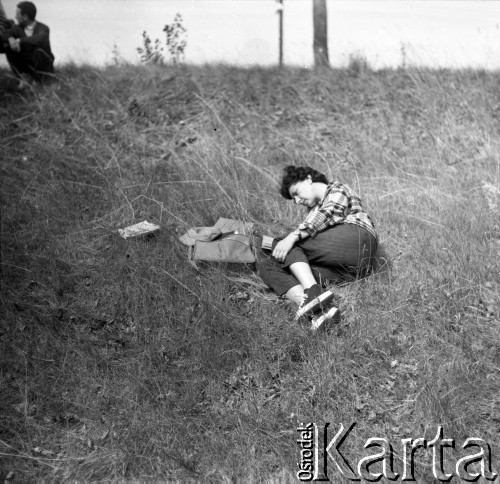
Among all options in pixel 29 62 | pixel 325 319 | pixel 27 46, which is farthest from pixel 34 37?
pixel 325 319

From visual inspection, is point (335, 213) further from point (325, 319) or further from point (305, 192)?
point (325, 319)

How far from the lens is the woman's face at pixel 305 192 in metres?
5.69

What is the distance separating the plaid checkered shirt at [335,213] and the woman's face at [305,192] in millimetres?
135

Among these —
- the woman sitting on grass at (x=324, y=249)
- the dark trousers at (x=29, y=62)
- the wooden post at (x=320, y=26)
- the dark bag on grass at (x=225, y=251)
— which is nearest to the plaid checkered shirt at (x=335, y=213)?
the woman sitting on grass at (x=324, y=249)

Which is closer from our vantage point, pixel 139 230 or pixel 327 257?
pixel 327 257

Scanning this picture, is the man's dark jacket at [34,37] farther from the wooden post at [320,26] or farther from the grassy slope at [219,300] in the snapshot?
the wooden post at [320,26]

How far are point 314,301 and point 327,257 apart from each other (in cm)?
60

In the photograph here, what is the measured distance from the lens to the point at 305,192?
18.7 ft

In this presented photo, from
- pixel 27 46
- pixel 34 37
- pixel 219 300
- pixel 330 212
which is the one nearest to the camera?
pixel 219 300

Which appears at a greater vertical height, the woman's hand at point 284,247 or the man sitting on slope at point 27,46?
the man sitting on slope at point 27,46

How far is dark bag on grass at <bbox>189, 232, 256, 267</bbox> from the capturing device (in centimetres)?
550

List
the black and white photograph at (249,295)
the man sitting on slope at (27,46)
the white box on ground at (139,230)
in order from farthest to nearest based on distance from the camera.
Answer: the man sitting on slope at (27,46), the white box on ground at (139,230), the black and white photograph at (249,295)

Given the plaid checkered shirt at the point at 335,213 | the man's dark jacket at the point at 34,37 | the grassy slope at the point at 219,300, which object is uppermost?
the man's dark jacket at the point at 34,37

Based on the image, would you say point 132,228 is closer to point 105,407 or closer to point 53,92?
point 105,407
